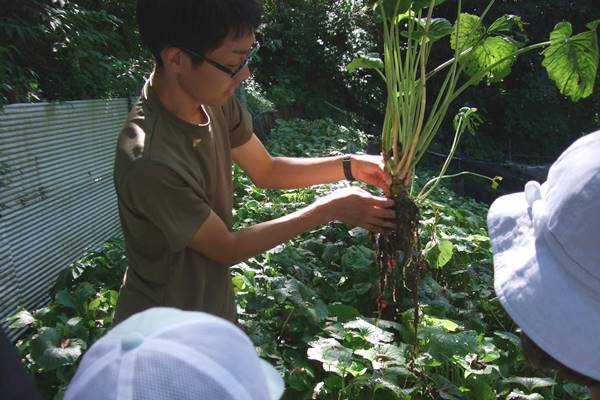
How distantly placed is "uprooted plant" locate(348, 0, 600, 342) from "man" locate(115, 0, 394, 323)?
1.97ft

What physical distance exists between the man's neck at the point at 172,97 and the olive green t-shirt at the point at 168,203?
20 mm

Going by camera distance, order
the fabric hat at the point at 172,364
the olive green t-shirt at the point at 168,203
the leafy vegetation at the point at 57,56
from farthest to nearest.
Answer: the leafy vegetation at the point at 57,56, the olive green t-shirt at the point at 168,203, the fabric hat at the point at 172,364

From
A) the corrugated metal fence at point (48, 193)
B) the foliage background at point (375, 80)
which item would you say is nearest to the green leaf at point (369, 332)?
the corrugated metal fence at point (48, 193)

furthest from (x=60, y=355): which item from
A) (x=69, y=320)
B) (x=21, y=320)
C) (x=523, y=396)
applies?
(x=523, y=396)

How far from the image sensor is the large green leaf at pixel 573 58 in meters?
2.19

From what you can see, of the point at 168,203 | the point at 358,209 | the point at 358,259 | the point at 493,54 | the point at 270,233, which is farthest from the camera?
the point at 358,259

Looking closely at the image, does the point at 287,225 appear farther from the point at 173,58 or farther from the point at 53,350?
the point at 53,350

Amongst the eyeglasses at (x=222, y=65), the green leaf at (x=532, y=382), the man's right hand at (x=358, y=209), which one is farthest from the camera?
the green leaf at (x=532, y=382)

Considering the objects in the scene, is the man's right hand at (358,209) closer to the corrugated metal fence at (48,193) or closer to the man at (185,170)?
the man at (185,170)

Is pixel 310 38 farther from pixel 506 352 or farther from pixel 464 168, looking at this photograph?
pixel 506 352

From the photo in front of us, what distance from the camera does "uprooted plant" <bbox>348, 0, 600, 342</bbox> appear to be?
2.03 meters

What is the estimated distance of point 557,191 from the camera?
2.86 feet

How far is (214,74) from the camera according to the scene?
A: 147 centimetres

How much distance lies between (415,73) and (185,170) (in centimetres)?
118
